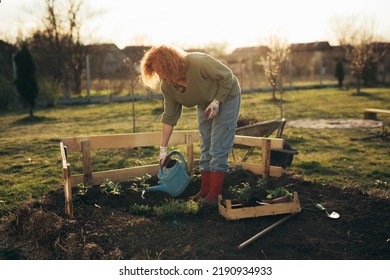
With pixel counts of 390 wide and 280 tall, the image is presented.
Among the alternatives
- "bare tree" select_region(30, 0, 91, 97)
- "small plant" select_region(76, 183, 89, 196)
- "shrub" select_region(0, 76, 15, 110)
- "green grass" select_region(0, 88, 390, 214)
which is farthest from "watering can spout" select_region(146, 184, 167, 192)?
"bare tree" select_region(30, 0, 91, 97)

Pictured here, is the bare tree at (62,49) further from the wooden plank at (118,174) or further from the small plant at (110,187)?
the small plant at (110,187)

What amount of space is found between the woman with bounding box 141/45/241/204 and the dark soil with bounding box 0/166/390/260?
1.44 feet

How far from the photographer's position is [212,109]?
11.4 feet

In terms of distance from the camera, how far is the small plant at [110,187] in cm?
392

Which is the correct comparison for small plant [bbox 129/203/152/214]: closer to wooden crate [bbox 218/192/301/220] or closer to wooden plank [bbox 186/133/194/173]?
wooden crate [bbox 218/192/301/220]

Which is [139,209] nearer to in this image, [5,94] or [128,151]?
[128,151]

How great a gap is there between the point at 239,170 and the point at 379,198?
150 cm

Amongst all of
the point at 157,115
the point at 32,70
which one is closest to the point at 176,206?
the point at 157,115

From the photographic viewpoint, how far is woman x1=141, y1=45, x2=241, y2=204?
11.0ft

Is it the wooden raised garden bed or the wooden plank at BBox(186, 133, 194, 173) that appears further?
the wooden plank at BBox(186, 133, 194, 173)

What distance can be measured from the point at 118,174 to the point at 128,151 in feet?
6.71

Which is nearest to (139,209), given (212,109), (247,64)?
(212,109)

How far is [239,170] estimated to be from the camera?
4.67 m
